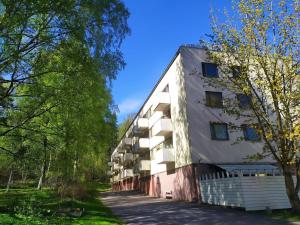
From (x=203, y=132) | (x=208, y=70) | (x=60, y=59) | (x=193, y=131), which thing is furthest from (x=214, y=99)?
(x=60, y=59)

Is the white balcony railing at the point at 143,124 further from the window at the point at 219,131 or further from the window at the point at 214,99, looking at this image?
the window at the point at 219,131

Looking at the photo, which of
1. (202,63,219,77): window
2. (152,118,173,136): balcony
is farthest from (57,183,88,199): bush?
(202,63,219,77): window

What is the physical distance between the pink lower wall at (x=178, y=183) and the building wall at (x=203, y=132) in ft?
3.82

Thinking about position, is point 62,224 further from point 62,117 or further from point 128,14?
point 128,14

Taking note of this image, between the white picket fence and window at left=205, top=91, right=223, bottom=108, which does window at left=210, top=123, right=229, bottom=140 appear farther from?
the white picket fence

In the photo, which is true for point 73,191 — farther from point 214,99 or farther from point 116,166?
point 116,166

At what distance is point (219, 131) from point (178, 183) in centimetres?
584

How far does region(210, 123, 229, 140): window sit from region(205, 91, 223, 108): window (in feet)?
5.57

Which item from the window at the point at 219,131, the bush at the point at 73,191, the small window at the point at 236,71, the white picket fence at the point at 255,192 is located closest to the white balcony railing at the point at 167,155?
the window at the point at 219,131

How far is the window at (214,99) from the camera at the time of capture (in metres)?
26.0

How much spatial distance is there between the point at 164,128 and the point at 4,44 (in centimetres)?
1957

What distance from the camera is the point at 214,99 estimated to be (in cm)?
2631

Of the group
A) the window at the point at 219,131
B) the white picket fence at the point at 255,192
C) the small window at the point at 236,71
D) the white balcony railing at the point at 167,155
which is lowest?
the white picket fence at the point at 255,192

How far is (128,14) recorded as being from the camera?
45.5 feet
